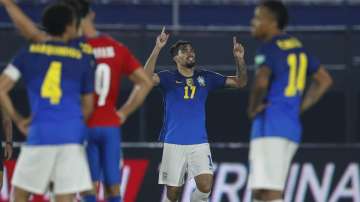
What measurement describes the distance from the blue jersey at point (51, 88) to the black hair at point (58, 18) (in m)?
0.12

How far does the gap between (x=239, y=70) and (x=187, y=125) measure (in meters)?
0.85

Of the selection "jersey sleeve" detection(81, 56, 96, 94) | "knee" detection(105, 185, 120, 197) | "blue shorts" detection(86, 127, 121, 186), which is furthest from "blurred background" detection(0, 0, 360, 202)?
"jersey sleeve" detection(81, 56, 96, 94)

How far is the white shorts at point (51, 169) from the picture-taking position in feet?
35.3

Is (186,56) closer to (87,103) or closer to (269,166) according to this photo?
(87,103)

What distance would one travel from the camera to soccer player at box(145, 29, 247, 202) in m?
14.8

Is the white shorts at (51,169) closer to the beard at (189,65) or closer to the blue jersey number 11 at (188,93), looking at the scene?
the blue jersey number 11 at (188,93)

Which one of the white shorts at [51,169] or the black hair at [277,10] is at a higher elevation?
the black hair at [277,10]

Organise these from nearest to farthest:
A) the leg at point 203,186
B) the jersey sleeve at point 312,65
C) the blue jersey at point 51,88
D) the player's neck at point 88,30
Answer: the blue jersey at point 51,88, the jersey sleeve at point 312,65, the player's neck at point 88,30, the leg at point 203,186

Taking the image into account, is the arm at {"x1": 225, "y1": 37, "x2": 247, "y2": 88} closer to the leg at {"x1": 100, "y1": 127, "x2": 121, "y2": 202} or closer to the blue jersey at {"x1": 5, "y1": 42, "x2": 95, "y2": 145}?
the leg at {"x1": 100, "y1": 127, "x2": 121, "y2": 202}

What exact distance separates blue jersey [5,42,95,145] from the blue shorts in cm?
106

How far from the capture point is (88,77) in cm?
1103

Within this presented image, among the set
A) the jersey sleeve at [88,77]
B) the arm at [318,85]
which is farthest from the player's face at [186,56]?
the jersey sleeve at [88,77]

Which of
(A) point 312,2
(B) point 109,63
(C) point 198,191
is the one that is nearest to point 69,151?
(B) point 109,63

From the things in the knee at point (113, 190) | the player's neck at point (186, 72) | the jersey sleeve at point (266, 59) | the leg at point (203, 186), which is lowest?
the leg at point (203, 186)
